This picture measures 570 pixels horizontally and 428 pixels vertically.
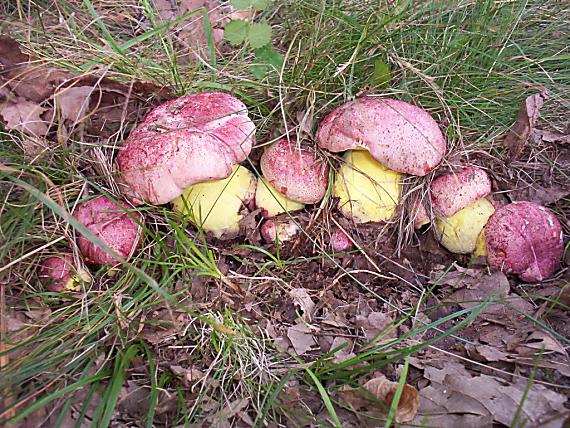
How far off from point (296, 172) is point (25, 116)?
138 cm

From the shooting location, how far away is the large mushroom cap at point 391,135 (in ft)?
7.03

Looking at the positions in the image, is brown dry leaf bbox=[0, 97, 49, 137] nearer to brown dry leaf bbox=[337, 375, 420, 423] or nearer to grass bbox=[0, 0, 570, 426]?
grass bbox=[0, 0, 570, 426]

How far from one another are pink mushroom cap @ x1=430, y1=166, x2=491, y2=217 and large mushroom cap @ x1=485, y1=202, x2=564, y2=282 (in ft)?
0.54

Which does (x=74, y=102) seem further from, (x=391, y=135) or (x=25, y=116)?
(x=391, y=135)

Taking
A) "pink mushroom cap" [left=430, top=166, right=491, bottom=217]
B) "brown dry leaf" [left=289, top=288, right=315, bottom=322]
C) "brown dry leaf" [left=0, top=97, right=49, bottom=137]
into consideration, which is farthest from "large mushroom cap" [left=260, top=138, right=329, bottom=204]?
"brown dry leaf" [left=0, top=97, right=49, bottom=137]

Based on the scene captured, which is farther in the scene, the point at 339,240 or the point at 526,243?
the point at 339,240

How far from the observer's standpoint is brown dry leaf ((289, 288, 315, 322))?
85.8 inches

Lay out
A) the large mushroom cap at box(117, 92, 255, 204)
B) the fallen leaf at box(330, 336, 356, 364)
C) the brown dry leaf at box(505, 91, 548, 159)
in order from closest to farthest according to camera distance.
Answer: the fallen leaf at box(330, 336, 356, 364) → the large mushroom cap at box(117, 92, 255, 204) → the brown dry leaf at box(505, 91, 548, 159)

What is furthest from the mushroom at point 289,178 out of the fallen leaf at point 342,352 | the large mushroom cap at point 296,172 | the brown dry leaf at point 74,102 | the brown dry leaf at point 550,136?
the brown dry leaf at point 550,136

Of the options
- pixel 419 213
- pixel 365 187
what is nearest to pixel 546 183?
pixel 419 213

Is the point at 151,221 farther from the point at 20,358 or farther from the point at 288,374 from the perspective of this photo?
the point at 288,374

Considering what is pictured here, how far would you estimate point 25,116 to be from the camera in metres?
2.37

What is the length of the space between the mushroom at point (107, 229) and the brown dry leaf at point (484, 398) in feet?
4.69

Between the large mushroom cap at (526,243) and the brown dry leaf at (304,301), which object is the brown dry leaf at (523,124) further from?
the brown dry leaf at (304,301)
